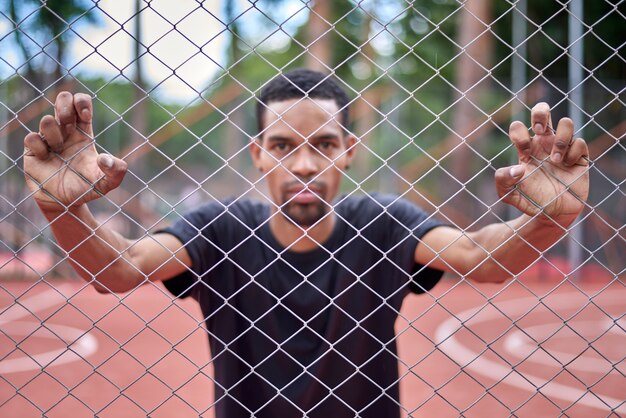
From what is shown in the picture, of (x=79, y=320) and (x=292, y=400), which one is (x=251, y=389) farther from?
(x=79, y=320)

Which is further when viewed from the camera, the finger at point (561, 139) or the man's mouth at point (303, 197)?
the man's mouth at point (303, 197)

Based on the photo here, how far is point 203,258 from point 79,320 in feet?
22.3

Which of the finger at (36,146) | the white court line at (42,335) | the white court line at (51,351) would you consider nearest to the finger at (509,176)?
the finger at (36,146)

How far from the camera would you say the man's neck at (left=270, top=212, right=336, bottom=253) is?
2486 mm

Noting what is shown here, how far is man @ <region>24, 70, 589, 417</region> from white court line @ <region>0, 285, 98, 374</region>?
232 centimetres

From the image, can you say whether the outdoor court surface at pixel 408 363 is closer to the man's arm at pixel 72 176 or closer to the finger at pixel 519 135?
the man's arm at pixel 72 176

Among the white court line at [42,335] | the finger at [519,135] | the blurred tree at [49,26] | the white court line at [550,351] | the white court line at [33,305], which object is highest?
the finger at [519,135]

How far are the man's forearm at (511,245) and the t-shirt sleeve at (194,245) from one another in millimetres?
953

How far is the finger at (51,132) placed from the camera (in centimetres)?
177

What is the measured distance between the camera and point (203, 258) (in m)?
2.36

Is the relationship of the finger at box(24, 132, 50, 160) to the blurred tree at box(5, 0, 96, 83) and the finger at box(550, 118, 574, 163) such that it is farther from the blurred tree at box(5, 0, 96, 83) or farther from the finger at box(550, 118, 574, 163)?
the blurred tree at box(5, 0, 96, 83)

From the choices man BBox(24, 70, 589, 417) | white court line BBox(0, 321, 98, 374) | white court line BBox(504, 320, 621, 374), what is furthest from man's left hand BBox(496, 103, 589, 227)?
white court line BBox(0, 321, 98, 374)

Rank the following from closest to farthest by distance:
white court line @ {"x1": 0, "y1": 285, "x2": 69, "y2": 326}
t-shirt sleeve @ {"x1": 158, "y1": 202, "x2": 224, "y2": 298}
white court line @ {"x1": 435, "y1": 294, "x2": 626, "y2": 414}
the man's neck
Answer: t-shirt sleeve @ {"x1": 158, "y1": 202, "x2": 224, "y2": 298}
the man's neck
white court line @ {"x1": 435, "y1": 294, "x2": 626, "y2": 414}
white court line @ {"x1": 0, "y1": 285, "x2": 69, "y2": 326}

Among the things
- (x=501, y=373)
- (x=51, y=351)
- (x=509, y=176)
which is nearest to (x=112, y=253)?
(x=509, y=176)
